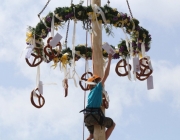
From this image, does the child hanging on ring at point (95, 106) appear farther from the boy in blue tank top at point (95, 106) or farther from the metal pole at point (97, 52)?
the metal pole at point (97, 52)

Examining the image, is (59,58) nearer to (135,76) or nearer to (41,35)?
(41,35)

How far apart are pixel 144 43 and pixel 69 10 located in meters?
1.94

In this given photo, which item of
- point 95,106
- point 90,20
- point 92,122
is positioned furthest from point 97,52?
point 92,122

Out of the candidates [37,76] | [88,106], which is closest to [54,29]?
[37,76]

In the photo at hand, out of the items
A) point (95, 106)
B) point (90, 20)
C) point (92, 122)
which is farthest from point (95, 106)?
point (90, 20)

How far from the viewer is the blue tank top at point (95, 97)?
10.7 meters

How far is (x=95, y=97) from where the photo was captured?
10.7 meters

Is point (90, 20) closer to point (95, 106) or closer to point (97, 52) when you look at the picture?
point (97, 52)

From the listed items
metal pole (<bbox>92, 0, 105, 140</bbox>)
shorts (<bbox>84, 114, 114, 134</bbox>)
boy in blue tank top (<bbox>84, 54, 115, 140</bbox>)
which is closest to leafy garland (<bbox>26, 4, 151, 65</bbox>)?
metal pole (<bbox>92, 0, 105, 140</bbox>)

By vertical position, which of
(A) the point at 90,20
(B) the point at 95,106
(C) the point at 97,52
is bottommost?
(B) the point at 95,106

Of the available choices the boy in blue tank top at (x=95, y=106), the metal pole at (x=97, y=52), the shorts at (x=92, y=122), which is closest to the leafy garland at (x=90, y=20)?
the metal pole at (x=97, y=52)

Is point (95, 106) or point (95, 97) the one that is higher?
point (95, 97)

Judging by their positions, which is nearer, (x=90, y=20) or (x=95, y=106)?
(x=95, y=106)

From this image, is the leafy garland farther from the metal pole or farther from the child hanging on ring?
the child hanging on ring
